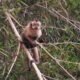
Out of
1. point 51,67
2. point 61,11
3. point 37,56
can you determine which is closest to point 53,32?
point 61,11

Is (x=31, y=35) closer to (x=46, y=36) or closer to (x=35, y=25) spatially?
(x=35, y=25)

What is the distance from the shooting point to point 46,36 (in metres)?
6.52

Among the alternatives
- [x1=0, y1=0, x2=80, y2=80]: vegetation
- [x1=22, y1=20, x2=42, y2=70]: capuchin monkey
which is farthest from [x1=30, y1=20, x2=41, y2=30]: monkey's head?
[x1=0, y1=0, x2=80, y2=80]: vegetation

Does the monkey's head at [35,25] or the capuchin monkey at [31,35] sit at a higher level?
the monkey's head at [35,25]

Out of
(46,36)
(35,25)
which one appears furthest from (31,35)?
(46,36)

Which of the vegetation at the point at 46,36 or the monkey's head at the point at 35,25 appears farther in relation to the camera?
the vegetation at the point at 46,36

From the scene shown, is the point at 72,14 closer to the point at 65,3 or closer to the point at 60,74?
the point at 65,3

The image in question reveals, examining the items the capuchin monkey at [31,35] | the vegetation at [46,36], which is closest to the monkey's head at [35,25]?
the capuchin monkey at [31,35]

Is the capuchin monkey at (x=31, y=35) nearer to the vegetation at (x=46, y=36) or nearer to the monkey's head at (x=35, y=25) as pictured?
the monkey's head at (x=35, y=25)

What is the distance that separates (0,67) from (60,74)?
102cm

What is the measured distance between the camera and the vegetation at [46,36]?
5738mm

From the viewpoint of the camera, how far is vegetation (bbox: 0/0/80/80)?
5738 millimetres

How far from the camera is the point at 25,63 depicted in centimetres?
566

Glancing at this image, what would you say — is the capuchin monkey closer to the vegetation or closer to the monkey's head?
the monkey's head
